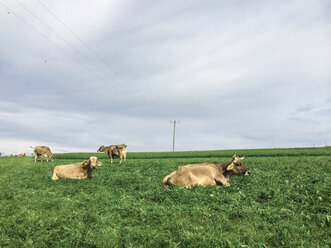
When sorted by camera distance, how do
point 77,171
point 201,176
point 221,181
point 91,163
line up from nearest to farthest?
point 201,176 < point 221,181 < point 91,163 < point 77,171

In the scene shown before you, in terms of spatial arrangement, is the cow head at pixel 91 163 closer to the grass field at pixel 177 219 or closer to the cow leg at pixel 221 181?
the grass field at pixel 177 219

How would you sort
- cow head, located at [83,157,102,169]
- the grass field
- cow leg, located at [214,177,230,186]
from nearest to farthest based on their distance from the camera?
the grass field < cow leg, located at [214,177,230,186] < cow head, located at [83,157,102,169]

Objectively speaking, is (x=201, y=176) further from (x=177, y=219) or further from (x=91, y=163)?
(x=91, y=163)

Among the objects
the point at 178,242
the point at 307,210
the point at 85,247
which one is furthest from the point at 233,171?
the point at 85,247

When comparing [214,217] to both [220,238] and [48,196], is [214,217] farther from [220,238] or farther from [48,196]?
[48,196]

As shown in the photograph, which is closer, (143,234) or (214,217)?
(143,234)

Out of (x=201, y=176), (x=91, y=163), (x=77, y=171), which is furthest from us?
(x=77, y=171)

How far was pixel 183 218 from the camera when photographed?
278 inches

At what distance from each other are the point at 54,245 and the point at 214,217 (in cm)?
438

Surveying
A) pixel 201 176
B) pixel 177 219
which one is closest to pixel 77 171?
pixel 201 176

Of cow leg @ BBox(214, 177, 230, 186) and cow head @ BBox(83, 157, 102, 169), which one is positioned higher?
cow head @ BBox(83, 157, 102, 169)

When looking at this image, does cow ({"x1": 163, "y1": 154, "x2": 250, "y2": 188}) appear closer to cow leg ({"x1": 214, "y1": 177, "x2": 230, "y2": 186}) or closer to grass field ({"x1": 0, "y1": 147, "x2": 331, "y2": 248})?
cow leg ({"x1": 214, "y1": 177, "x2": 230, "y2": 186})

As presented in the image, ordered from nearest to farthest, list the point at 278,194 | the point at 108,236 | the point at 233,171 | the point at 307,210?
the point at 108,236
the point at 307,210
the point at 278,194
the point at 233,171

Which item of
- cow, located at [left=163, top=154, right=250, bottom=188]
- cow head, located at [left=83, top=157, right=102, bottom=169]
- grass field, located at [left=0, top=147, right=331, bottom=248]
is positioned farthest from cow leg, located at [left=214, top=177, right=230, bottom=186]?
cow head, located at [left=83, top=157, right=102, bottom=169]
